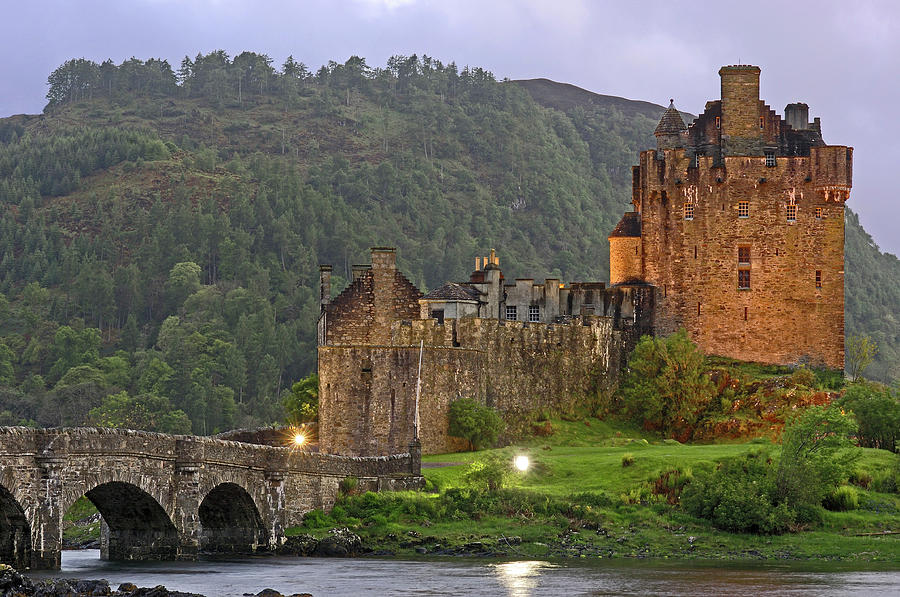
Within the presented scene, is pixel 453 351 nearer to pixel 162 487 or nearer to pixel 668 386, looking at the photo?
pixel 668 386

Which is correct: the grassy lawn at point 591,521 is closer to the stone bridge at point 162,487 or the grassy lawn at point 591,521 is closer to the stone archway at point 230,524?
the stone bridge at point 162,487

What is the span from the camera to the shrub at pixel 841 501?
66438 millimetres

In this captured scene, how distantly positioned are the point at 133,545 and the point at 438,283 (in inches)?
5288

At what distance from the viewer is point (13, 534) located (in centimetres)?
5275

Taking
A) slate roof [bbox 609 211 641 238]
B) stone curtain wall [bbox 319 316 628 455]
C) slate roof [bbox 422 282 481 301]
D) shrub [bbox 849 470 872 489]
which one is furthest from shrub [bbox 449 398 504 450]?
slate roof [bbox 609 211 641 238]

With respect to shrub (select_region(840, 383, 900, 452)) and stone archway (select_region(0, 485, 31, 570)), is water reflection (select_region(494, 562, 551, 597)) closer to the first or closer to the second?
stone archway (select_region(0, 485, 31, 570))

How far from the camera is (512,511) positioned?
66812 millimetres

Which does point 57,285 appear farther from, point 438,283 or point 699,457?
point 699,457

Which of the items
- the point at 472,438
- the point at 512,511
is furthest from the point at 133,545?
the point at 472,438

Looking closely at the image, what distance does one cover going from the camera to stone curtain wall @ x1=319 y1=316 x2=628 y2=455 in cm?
7525

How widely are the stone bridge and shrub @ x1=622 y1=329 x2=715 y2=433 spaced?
67.5 feet

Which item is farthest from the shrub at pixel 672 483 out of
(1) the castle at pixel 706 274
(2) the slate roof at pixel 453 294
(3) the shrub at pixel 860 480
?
(2) the slate roof at pixel 453 294

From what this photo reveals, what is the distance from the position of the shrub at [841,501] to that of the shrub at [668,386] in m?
18.1

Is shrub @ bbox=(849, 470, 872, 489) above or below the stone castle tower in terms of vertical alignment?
below
